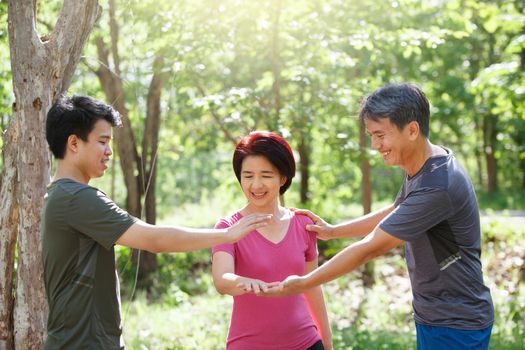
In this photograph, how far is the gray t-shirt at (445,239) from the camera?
9.20 feet

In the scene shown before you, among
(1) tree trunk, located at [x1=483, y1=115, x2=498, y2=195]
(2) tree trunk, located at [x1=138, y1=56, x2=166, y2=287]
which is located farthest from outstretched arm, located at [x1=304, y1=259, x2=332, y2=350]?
(1) tree trunk, located at [x1=483, y1=115, x2=498, y2=195]

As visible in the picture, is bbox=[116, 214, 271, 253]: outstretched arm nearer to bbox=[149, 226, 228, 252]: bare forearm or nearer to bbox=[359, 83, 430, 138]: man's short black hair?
bbox=[149, 226, 228, 252]: bare forearm

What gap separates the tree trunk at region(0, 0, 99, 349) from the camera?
3799 millimetres

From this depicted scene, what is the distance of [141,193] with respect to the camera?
413 inches

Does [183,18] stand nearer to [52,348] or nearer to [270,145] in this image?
[270,145]

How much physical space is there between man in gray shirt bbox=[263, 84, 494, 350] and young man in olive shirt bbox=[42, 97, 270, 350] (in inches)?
26.5

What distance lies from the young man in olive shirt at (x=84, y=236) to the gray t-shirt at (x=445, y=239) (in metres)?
0.87

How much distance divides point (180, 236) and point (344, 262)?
76 cm

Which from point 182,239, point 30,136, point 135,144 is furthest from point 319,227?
point 135,144

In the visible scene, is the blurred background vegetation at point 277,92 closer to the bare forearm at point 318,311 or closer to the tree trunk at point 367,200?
the tree trunk at point 367,200

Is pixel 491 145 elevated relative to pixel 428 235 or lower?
elevated

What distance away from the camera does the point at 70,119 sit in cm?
267

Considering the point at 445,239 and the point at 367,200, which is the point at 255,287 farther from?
the point at 367,200

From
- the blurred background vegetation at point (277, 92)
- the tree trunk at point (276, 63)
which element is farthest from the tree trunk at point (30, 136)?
the tree trunk at point (276, 63)
